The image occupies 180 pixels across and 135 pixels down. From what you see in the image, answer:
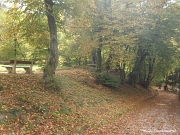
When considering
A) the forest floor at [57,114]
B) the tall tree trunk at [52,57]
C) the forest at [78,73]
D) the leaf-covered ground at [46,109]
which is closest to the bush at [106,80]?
the forest at [78,73]

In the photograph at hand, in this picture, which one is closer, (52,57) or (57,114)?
(57,114)

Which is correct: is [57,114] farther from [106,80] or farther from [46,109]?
[106,80]

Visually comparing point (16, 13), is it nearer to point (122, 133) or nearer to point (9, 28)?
point (9, 28)

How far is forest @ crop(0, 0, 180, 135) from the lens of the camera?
8.05 m

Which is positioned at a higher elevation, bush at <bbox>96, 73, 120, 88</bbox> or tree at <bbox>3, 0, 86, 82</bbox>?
tree at <bbox>3, 0, 86, 82</bbox>

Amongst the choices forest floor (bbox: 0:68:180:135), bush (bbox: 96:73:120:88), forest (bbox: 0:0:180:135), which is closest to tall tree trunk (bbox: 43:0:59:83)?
forest (bbox: 0:0:180:135)

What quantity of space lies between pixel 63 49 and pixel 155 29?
33.2ft

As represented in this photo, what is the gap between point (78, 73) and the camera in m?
17.8

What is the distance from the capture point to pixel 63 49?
2305cm

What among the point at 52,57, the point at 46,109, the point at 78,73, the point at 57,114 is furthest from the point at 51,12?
the point at 78,73

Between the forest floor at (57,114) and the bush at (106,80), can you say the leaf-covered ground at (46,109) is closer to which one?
the forest floor at (57,114)

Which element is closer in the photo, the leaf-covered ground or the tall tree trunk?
the leaf-covered ground

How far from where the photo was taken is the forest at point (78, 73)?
8.05m

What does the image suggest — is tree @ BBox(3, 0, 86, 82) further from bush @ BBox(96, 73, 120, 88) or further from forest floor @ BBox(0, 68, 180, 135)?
bush @ BBox(96, 73, 120, 88)
